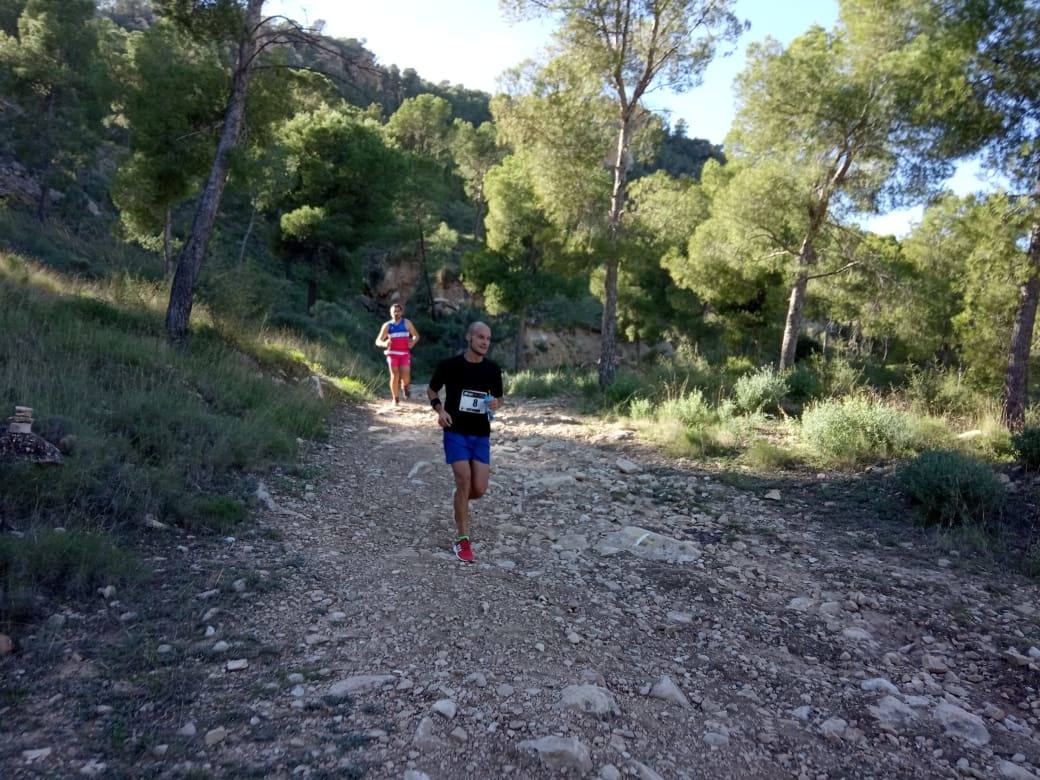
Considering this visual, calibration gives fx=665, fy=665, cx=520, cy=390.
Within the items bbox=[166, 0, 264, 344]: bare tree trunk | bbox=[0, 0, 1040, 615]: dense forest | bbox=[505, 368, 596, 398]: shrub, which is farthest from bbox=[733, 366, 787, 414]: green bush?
bbox=[166, 0, 264, 344]: bare tree trunk

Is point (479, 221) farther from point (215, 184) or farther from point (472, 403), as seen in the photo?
point (472, 403)

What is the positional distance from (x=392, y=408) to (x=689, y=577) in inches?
317

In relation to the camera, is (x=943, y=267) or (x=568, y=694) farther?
(x=943, y=267)

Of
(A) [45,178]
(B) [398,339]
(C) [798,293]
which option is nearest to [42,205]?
(A) [45,178]

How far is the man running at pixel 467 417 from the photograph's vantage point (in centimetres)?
495

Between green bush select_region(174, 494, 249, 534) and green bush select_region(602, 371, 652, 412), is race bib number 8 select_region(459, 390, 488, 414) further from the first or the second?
green bush select_region(602, 371, 652, 412)

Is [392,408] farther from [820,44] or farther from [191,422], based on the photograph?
[820,44]

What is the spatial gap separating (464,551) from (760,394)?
748 cm

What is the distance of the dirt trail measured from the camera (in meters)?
2.64

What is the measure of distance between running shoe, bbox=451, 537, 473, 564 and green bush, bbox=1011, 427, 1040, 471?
608cm

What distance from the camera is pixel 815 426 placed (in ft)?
27.4

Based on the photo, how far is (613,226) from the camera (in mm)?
12633

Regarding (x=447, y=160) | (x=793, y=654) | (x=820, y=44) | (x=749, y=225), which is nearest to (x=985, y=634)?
(x=793, y=654)

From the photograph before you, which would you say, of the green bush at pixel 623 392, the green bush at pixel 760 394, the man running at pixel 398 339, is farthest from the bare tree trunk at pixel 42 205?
the green bush at pixel 760 394
